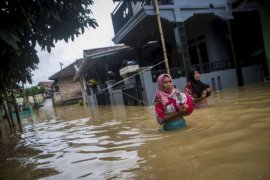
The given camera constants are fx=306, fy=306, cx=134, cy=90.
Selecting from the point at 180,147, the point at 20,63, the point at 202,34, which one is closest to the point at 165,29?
the point at 202,34

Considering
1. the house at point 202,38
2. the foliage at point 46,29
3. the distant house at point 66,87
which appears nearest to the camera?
the foliage at point 46,29

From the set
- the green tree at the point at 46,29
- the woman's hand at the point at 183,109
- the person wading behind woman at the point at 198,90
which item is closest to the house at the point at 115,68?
the person wading behind woman at the point at 198,90

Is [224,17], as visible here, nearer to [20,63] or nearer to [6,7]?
[20,63]

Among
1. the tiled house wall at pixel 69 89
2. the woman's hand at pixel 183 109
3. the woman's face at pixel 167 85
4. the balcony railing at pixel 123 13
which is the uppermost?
the balcony railing at pixel 123 13

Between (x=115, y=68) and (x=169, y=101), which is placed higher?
(x=115, y=68)

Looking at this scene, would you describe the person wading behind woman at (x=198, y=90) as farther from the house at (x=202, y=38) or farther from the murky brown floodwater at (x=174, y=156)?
the house at (x=202, y=38)

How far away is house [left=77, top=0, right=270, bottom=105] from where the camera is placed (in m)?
12.3

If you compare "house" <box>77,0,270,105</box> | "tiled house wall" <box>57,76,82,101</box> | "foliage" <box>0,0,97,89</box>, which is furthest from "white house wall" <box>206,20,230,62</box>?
"tiled house wall" <box>57,76,82,101</box>

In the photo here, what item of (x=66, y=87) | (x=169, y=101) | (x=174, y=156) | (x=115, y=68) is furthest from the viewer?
(x=66, y=87)

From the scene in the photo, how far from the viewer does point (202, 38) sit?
16.0 m

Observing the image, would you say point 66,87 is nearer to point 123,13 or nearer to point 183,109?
point 123,13

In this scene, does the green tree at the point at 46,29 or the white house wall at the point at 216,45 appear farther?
the white house wall at the point at 216,45

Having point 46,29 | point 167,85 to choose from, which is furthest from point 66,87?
point 167,85

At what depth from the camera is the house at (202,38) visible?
12.3 meters
